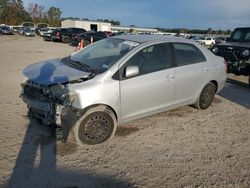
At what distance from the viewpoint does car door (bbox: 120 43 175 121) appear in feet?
17.7

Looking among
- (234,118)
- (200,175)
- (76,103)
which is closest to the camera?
(200,175)

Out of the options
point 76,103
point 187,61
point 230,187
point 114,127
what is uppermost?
point 187,61

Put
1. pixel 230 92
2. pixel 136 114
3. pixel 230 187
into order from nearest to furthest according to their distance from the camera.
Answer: pixel 230 187
pixel 136 114
pixel 230 92

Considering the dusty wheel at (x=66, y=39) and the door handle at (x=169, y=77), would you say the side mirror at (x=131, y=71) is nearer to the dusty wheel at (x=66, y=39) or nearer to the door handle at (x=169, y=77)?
the door handle at (x=169, y=77)

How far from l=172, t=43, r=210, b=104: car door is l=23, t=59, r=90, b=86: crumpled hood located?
2015 mm

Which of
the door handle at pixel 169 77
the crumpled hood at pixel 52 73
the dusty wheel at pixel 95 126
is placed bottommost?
the dusty wheel at pixel 95 126

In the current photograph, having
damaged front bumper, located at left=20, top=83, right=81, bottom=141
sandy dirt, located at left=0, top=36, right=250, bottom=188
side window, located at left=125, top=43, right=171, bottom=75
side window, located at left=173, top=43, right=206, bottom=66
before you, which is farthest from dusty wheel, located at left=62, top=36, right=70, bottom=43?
damaged front bumper, located at left=20, top=83, right=81, bottom=141

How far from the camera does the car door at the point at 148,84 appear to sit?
17.7 feet

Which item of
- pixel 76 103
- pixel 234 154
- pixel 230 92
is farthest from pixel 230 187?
pixel 230 92

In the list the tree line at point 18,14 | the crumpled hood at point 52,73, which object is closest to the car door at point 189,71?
the crumpled hood at point 52,73

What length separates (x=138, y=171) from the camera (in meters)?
4.33

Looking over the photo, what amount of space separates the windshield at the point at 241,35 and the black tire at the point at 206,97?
6021mm

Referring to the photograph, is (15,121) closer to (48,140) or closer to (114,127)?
Result: (48,140)

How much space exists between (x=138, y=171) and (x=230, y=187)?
4.00 ft
